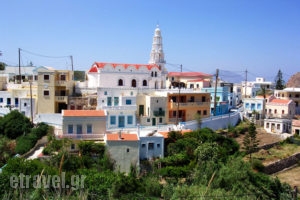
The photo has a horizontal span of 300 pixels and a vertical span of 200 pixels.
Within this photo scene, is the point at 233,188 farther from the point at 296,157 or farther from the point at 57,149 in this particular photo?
the point at 296,157

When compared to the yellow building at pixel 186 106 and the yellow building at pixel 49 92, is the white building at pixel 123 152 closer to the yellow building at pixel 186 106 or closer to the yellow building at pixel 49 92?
the yellow building at pixel 186 106

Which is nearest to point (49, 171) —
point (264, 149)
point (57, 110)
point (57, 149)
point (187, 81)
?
point (57, 149)

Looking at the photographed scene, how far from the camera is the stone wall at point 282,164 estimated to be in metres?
27.6

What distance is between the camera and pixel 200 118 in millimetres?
31984

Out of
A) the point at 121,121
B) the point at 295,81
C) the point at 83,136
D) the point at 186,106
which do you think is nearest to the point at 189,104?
the point at 186,106

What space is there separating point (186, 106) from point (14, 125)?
16.9m

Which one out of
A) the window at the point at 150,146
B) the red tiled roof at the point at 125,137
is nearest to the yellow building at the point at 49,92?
the red tiled roof at the point at 125,137

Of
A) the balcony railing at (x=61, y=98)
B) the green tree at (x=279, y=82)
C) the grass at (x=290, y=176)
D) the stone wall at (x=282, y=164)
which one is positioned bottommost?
the grass at (x=290, y=176)

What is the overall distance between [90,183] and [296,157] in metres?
21.9

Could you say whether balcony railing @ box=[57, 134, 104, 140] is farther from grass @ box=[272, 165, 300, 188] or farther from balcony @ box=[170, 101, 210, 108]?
grass @ box=[272, 165, 300, 188]

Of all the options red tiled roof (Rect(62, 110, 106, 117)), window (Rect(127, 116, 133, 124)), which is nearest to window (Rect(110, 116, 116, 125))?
window (Rect(127, 116, 133, 124))

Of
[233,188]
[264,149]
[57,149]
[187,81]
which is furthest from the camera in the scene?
[187,81]

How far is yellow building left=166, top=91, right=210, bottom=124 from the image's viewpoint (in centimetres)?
3241

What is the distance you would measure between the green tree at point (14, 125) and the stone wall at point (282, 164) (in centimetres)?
2119
